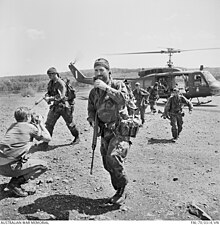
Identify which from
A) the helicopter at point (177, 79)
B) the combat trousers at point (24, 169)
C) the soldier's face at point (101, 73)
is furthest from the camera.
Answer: the helicopter at point (177, 79)

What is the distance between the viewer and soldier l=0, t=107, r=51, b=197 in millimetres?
3346

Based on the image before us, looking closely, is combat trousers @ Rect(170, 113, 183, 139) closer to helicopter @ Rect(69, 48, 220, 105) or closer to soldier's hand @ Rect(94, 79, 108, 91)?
soldier's hand @ Rect(94, 79, 108, 91)

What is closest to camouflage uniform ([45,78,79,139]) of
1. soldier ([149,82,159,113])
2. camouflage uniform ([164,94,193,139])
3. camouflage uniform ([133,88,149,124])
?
camouflage uniform ([164,94,193,139])

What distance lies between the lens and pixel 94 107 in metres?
Result: 3.46

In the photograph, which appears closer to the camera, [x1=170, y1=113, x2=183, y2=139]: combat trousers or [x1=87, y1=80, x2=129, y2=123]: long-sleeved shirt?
[x1=87, y1=80, x2=129, y2=123]: long-sleeved shirt

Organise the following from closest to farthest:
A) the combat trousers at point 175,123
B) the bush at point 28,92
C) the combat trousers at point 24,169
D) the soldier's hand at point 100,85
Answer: the soldier's hand at point 100,85, the combat trousers at point 24,169, the combat trousers at point 175,123, the bush at point 28,92

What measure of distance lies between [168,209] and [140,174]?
1.17 metres

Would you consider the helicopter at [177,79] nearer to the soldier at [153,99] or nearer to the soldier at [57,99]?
the soldier at [153,99]

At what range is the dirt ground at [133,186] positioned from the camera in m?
3.23

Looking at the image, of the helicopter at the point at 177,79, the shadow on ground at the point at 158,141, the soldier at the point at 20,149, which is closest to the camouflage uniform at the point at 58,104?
the shadow on ground at the point at 158,141

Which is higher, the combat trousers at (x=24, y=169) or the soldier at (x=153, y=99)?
the soldier at (x=153, y=99)

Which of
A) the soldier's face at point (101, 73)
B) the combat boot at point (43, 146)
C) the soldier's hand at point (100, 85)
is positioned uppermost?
the soldier's face at point (101, 73)

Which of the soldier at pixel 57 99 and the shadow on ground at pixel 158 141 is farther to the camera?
the shadow on ground at pixel 158 141

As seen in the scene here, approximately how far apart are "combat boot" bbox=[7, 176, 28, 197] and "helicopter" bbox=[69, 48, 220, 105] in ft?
31.1
